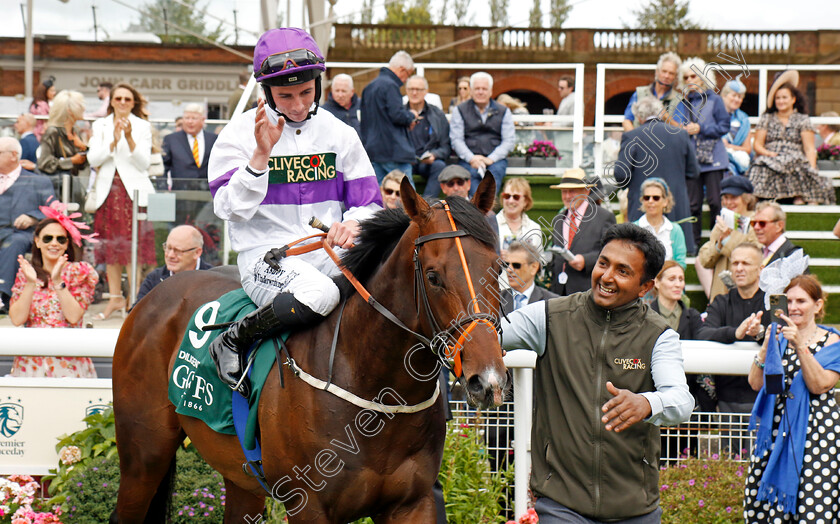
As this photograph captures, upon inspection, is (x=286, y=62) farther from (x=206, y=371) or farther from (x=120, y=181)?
(x=120, y=181)

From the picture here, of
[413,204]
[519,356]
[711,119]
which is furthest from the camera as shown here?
[711,119]

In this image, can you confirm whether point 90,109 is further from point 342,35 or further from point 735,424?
point 735,424

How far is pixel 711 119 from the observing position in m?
8.81

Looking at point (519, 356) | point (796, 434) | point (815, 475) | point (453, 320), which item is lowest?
point (815, 475)

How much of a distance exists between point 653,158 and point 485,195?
211 inches

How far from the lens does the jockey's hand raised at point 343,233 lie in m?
3.17

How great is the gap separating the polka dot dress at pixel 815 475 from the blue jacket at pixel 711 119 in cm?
446

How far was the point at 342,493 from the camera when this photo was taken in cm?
299

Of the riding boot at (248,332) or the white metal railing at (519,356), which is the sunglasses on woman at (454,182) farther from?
the riding boot at (248,332)

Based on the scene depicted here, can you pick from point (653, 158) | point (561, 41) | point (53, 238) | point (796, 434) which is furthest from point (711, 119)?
point (561, 41)

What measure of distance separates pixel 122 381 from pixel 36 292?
2009 millimetres

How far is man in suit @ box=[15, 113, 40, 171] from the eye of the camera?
9.70m

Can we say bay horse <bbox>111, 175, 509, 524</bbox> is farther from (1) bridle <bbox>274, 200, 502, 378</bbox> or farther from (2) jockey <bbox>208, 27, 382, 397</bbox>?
(2) jockey <bbox>208, 27, 382, 397</bbox>

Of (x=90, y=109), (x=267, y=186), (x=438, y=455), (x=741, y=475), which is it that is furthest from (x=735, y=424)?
(x=90, y=109)
